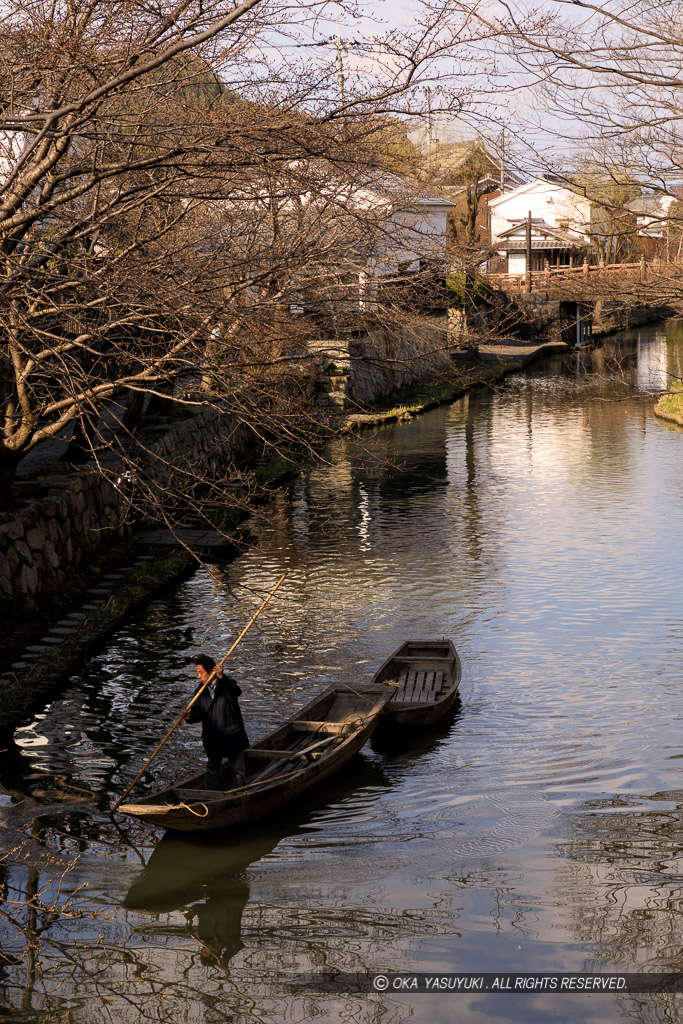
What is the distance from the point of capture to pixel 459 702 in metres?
12.2

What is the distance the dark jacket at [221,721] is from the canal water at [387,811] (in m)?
0.77

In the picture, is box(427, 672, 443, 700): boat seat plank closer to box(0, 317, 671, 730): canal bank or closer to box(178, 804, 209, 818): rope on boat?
box(0, 317, 671, 730): canal bank

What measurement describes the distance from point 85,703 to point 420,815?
4.58 metres

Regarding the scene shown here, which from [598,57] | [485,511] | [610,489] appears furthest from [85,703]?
[610,489]

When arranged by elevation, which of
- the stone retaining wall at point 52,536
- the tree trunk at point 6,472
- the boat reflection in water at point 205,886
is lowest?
the boat reflection in water at point 205,886

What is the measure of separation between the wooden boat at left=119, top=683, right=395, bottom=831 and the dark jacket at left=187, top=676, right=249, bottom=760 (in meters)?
0.29

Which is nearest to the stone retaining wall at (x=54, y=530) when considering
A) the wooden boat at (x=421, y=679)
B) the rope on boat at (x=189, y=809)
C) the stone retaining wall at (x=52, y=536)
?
the stone retaining wall at (x=52, y=536)

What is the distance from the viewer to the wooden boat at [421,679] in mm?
11062

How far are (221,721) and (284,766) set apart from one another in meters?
0.87

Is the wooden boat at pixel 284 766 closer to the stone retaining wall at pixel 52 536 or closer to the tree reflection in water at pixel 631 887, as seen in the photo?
the tree reflection in water at pixel 631 887

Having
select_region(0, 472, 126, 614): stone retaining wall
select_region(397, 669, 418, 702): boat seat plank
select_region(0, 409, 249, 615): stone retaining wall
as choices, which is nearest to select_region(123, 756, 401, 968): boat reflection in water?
select_region(397, 669, 418, 702): boat seat plank

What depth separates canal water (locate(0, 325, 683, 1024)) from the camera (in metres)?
7.34

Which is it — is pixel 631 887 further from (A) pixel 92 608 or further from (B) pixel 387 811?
(A) pixel 92 608

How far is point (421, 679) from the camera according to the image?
12.0 meters
